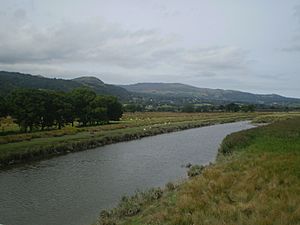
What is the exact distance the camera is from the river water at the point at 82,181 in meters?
17.9

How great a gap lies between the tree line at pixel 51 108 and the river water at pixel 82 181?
57.3 feet

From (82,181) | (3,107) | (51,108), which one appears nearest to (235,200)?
(82,181)

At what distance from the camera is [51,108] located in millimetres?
59938

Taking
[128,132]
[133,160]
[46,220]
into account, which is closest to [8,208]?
[46,220]

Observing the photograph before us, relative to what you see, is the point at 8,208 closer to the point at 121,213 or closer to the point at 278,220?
the point at 121,213

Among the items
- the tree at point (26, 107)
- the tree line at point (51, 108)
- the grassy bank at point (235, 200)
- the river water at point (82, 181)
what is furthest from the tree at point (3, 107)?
the grassy bank at point (235, 200)

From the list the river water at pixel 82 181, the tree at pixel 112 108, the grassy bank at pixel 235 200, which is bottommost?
the river water at pixel 82 181

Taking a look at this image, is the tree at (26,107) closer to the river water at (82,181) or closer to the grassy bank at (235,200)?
the river water at (82,181)

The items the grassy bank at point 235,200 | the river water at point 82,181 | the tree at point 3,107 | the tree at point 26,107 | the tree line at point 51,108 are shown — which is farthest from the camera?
the tree line at point 51,108

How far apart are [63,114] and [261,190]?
2061 inches

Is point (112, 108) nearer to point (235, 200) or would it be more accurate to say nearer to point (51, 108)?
point (51, 108)

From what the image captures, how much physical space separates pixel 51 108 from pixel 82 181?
36.2 m

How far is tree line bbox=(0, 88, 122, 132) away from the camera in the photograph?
5578 cm

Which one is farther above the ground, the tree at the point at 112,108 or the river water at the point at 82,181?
the tree at the point at 112,108
